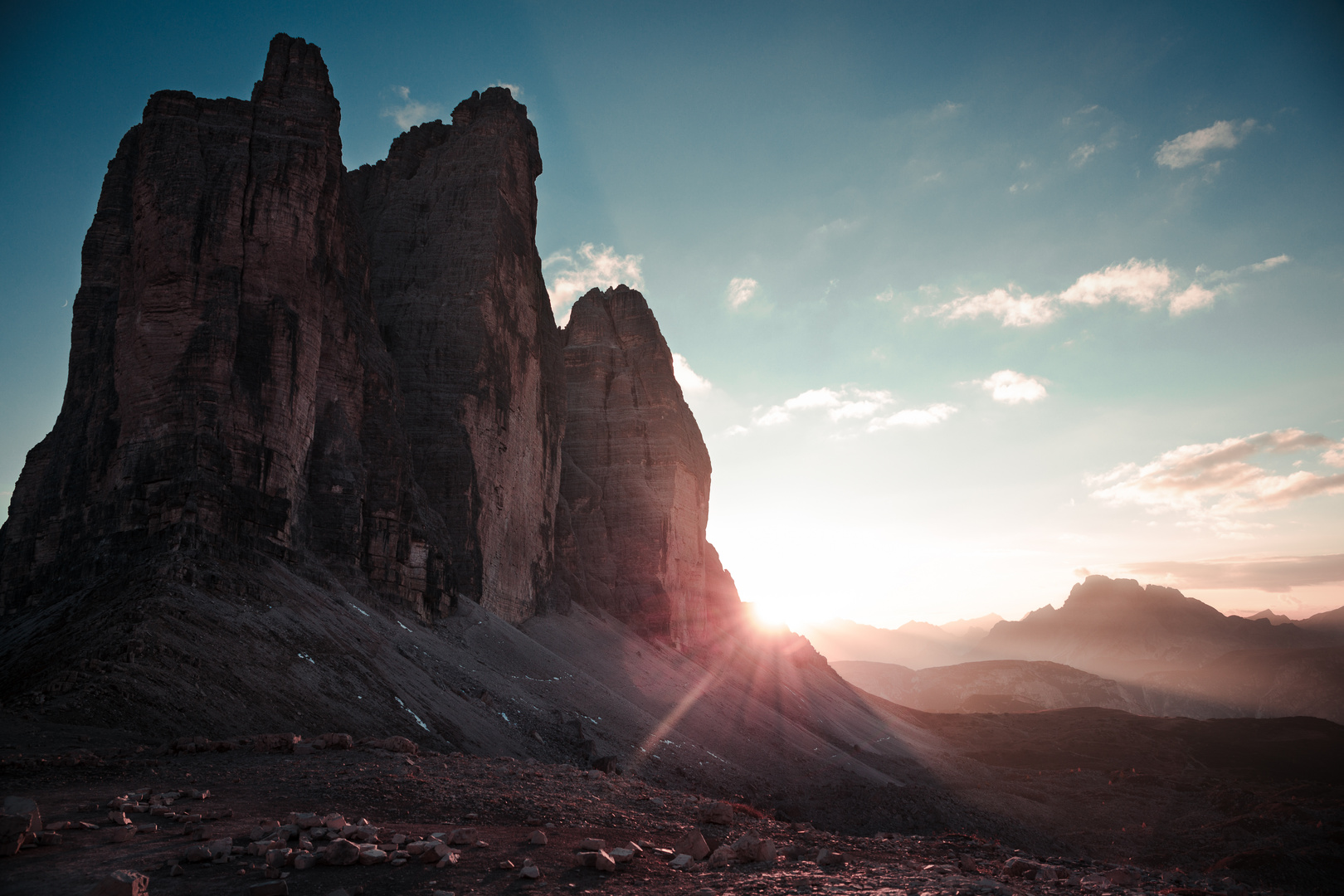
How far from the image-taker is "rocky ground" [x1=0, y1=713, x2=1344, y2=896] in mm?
8242

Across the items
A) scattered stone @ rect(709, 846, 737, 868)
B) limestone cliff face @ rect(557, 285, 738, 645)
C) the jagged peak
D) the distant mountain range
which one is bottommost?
the distant mountain range

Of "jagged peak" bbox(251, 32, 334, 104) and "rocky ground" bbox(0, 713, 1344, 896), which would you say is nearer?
"rocky ground" bbox(0, 713, 1344, 896)

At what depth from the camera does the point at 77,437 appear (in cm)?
3412

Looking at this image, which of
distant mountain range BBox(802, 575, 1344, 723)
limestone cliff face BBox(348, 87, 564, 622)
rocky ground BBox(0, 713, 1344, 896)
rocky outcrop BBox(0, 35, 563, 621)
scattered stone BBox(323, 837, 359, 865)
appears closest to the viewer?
rocky ground BBox(0, 713, 1344, 896)

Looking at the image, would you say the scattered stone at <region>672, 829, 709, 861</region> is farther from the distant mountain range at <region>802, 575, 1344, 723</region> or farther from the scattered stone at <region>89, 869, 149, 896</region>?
the distant mountain range at <region>802, 575, 1344, 723</region>

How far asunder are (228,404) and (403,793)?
22668mm

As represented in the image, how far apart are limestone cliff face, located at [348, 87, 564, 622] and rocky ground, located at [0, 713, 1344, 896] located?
2772 cm

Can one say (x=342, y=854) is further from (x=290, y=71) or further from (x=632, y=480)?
(x=632, y=480)

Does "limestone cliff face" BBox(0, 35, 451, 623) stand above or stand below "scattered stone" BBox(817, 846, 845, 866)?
above

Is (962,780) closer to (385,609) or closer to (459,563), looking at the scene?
(459,563)

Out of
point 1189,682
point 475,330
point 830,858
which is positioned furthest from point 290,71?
point 1189,682

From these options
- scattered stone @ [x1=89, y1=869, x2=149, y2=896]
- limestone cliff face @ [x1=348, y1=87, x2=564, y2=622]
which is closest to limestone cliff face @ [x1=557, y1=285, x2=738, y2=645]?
limestone cliff face @ [x1=348, y1=87, x2=564, y2=622]

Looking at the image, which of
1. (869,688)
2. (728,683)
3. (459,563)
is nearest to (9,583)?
(459,563)

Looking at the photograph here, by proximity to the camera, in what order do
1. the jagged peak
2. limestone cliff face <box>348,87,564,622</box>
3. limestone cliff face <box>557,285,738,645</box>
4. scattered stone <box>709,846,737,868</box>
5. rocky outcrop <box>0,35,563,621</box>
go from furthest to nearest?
limestone cliff face <box>557,285,738,645</box>, limestone cliff face <box>348,87,564,622</box>, the jagged peak, rocky outcrop <box>0,35,563,621</box>, scattered stone <box>709,846,737,868</box>
